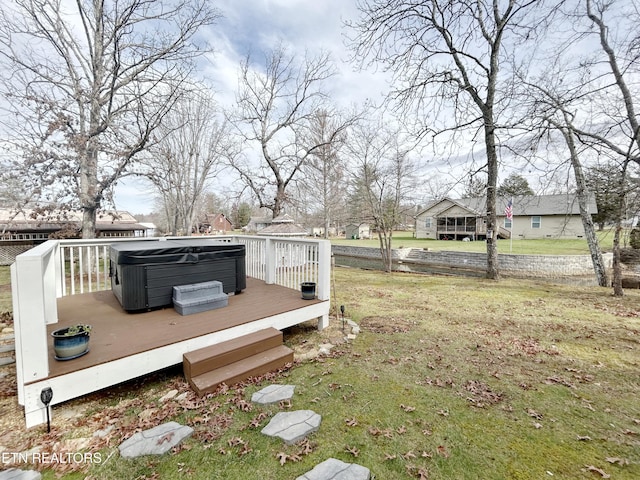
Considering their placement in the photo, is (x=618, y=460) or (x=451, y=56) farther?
(x=451, y=56)

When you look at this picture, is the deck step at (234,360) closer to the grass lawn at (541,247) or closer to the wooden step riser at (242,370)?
the wooden step riser at (242,370)

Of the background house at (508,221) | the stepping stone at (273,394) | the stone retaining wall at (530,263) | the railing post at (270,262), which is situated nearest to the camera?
the stepping stone at (273,394)

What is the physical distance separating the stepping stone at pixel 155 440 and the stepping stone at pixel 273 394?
23.8 inches

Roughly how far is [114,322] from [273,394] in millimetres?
2268

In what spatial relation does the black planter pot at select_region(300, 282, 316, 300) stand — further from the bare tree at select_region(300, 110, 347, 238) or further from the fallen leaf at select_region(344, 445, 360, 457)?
the bare tree at select_region(300, 110, 347, 238)

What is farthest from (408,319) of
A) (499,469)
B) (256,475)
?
(256,475)

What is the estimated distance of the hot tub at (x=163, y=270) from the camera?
11.9 ft


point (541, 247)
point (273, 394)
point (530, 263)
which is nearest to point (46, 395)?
point (273, 394)

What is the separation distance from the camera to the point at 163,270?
3.84 meters

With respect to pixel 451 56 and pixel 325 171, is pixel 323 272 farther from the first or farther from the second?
pixel 325 171

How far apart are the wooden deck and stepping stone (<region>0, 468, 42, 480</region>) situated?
59 centimetres

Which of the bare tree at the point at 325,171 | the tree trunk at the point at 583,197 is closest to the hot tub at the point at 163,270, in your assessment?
the bare tree at the point at 325,171

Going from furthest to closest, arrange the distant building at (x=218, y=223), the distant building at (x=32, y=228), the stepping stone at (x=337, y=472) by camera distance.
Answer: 1. the distant building at (x=218, y=223)
2. the distant building at (x=32, y=228)
3. the stepping stone at (x=337, y=472)

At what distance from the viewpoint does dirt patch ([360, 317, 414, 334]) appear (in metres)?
4.45
